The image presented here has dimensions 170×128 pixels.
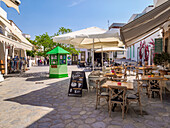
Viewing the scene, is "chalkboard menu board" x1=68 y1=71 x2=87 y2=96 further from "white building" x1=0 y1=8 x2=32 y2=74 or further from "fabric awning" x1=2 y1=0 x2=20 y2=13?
"white building" x1=0 y1=8 x2=32 y2=74

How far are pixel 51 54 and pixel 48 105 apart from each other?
643 centimetres

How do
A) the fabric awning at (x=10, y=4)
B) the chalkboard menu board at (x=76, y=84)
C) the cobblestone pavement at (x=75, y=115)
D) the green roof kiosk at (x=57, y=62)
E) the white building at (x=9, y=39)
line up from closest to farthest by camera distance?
1. the cobblestone pavement at (x=75, y=115)
2. the fabric awning at (x=10, y=4)
3. the chalkboard menu board at (x=76, y=84)
4. the white building at (x=9, y=39)
5. the green roof kiosk at (x=57, y=62)

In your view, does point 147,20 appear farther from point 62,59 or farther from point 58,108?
point 62,59

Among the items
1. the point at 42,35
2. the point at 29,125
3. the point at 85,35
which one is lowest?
the point at 29,125

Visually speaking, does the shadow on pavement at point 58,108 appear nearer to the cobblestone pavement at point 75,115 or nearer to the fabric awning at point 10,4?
the cobblestone pavement at point 75,115

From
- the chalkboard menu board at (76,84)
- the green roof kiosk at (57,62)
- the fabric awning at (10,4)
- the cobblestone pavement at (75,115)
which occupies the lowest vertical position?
the cobblestone pavement at (75,115)

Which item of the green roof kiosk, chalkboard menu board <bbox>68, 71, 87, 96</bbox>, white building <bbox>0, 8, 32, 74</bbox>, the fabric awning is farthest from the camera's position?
the green roof kiosk

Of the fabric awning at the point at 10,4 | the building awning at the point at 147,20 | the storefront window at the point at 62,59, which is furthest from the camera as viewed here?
the storefront window at the point at 62,59

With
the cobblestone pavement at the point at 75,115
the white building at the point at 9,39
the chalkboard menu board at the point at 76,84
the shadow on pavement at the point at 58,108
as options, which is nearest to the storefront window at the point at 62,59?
the white building at the point at 9,39

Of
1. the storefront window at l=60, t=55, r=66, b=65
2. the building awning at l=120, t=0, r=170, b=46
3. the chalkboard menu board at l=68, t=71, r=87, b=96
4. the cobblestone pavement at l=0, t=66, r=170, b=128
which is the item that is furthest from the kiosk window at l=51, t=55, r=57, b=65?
the building awning at l=120, t=0, r=170, b=46

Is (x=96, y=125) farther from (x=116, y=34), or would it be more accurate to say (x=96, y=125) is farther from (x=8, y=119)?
(x=116, y=34)

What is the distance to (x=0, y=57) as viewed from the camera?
403 inches

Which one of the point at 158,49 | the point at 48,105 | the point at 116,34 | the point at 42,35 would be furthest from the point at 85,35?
the point at 42,35

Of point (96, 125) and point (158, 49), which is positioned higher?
point (158, 49)
